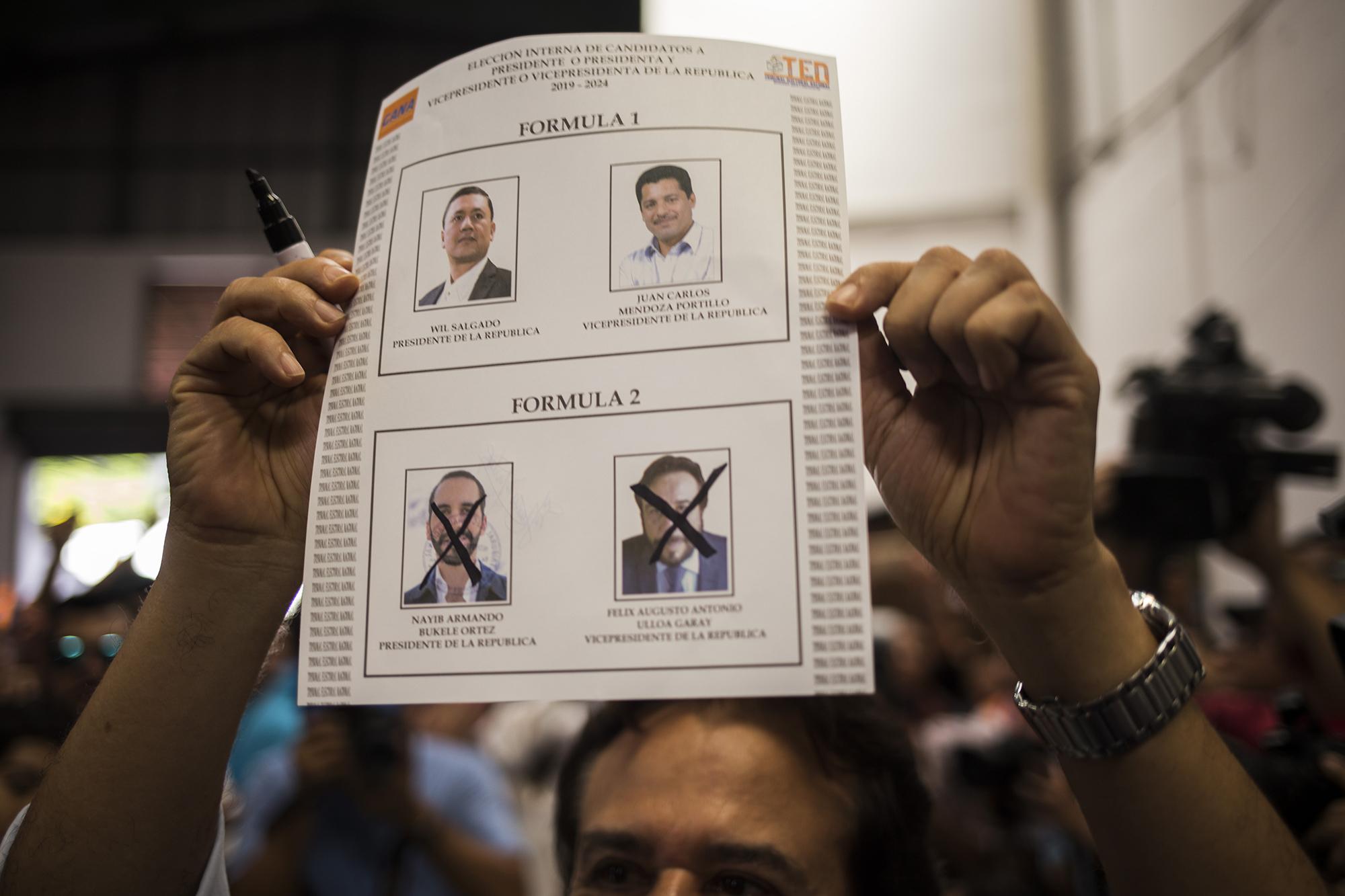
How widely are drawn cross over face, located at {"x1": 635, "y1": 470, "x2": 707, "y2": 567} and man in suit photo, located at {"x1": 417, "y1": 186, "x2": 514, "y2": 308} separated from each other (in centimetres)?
23

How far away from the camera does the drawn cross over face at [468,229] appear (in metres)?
0.83

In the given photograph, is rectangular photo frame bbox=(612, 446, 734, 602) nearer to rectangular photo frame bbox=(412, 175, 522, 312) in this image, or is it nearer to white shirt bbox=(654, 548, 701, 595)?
white shirt bbox=(654, 548, 701, 595)

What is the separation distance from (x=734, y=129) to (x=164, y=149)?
742 cm

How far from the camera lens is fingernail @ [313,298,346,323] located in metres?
0.85

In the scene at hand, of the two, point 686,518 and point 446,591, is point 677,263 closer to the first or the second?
point 686,518

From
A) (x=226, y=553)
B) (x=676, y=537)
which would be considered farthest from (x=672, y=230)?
(x=226, y=553)

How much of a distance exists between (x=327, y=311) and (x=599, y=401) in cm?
28

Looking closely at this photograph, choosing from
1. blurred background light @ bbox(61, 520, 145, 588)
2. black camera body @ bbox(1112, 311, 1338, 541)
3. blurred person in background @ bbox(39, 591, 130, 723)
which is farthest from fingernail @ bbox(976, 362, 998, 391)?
blurred background light @ bbox(61, 520, 145, 588)

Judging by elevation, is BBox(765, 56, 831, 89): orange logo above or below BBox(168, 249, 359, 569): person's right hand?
above

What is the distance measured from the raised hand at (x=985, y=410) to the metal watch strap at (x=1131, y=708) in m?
0.10

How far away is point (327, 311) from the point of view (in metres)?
0.85

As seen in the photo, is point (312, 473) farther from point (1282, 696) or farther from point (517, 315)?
point (1282, 696)

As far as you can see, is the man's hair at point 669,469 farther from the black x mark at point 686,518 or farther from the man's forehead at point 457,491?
the man's forehead at point 457,491

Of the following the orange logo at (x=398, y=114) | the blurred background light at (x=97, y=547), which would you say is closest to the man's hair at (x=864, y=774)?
the orange logo at (x=398, y=114)
